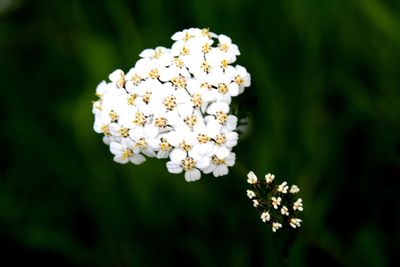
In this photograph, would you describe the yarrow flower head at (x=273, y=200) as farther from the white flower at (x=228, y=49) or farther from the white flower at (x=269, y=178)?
the white flower at (x=228, y=49)

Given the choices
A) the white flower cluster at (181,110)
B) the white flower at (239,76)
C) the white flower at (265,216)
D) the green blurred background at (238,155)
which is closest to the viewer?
the white flower at (265,216)

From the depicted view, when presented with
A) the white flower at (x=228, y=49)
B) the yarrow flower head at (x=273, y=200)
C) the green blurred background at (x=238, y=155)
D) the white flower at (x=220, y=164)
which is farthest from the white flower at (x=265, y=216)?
the green blurred background at (x=238, y=155)

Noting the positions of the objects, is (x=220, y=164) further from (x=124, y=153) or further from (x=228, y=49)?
(x=228, y=49)

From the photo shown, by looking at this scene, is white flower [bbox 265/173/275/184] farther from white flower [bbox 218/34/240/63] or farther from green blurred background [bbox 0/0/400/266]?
green blurred background [bbox 0/0/400/266]

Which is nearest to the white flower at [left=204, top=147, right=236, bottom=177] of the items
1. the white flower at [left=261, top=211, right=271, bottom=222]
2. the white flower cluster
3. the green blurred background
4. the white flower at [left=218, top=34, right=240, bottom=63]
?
the white flower cluster

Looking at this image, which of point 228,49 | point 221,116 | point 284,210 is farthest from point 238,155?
point 284,210
